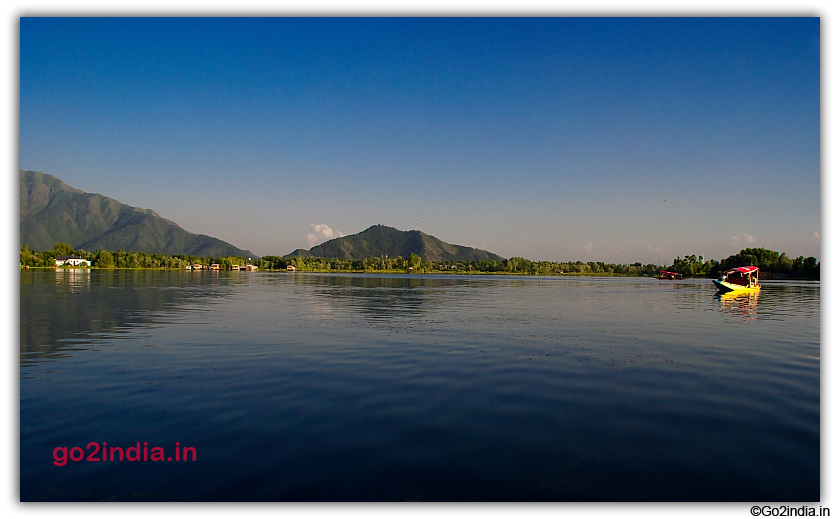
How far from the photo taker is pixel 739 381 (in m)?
17.0

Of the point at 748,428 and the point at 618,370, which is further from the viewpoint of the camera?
the point at 618,370

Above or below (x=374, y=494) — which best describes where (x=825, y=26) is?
above

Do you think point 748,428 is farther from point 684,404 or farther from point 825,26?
point 825,26

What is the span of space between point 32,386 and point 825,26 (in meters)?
25.5

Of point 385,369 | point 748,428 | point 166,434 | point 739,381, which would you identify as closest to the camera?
point 166,434

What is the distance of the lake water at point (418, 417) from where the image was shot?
27.8ft

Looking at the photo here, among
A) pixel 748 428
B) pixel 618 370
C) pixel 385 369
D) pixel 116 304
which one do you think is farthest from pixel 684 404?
pixel 116 304

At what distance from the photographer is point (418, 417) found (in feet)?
39.9

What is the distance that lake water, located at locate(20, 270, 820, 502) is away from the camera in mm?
8484

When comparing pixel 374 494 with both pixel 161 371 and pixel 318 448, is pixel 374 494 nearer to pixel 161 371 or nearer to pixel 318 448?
pixel 318 448

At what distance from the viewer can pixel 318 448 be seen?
988 cm

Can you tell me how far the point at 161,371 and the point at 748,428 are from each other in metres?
19.5

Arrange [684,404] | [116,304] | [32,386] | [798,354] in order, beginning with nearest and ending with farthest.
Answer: [684,404] → [32,386] → [798,354] → [116,304]

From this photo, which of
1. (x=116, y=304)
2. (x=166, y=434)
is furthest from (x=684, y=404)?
(x=116, y=304)
